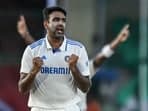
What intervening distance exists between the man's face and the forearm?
0.41 meters

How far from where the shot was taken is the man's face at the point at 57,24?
774 centimetres

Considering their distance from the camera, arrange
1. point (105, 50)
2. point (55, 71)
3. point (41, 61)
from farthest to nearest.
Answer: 1. point (105, 50)
2. point (55, 71)
3. point (41, 61)

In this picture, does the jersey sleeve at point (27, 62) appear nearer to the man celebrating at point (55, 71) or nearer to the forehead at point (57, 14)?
the man celebrating at point (55, 71)

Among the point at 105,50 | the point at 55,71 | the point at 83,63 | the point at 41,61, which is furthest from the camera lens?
the point at 105,50

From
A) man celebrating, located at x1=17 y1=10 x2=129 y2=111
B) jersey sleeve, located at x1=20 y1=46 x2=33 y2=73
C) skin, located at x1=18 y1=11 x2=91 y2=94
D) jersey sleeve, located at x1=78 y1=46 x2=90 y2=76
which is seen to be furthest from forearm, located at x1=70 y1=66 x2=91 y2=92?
man celebrating, located at x1=17 y1=10 x2=129 y2=111

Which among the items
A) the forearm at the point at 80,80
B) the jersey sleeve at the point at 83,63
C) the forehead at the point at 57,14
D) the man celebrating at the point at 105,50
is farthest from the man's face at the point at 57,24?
the man celebrating at the point at 105,50

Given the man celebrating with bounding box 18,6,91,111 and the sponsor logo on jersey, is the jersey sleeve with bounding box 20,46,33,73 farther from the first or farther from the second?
the sponsor logo on jersey

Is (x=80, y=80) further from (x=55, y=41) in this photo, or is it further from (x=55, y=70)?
(x=55, y=41)

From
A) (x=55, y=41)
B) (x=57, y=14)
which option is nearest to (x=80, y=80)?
(x=55, y=41)

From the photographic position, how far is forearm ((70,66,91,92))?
754 cm

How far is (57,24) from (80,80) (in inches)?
23.7

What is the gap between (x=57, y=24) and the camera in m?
7.78

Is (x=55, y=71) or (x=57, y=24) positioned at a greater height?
(x=57, y=24)

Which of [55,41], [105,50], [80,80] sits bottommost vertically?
[80,80]
